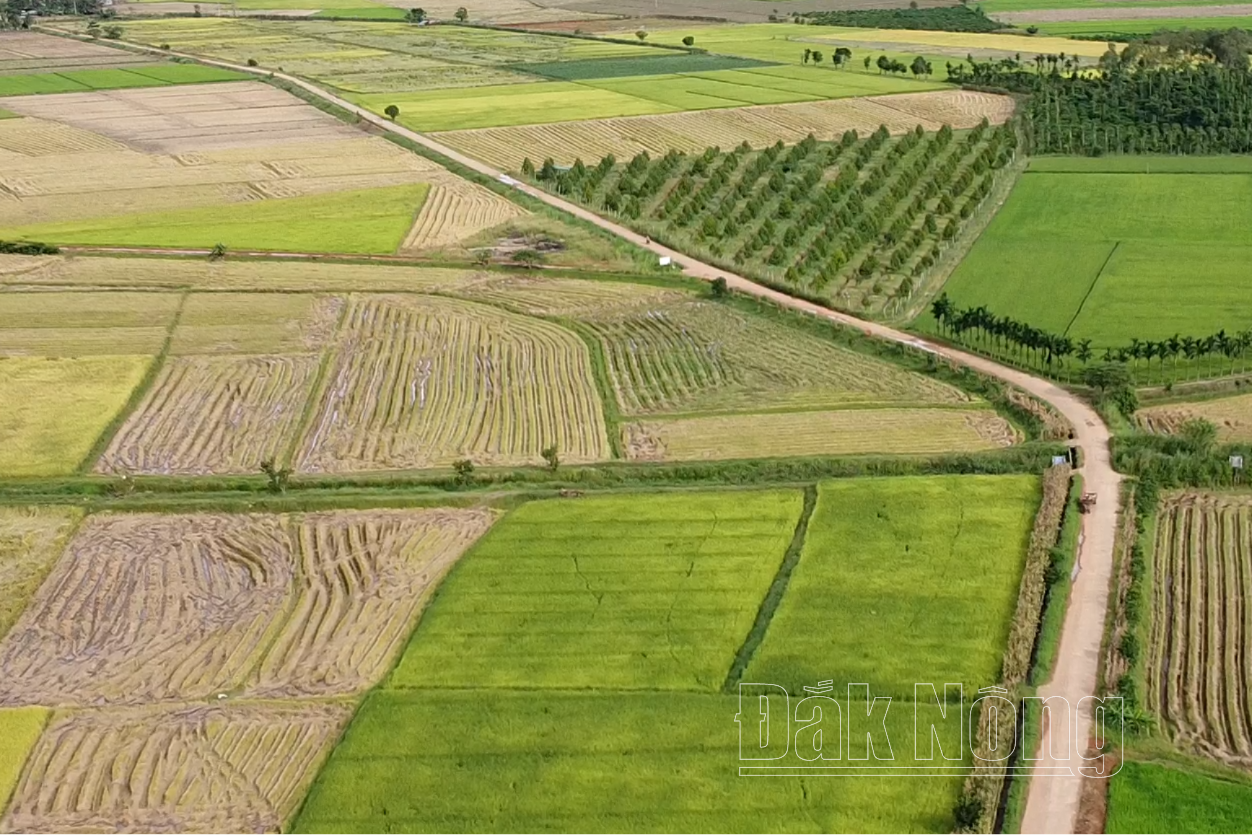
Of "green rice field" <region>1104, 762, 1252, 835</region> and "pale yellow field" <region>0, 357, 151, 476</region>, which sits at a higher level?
"green rice field" <region>1104, 762, 1252, 835</region>

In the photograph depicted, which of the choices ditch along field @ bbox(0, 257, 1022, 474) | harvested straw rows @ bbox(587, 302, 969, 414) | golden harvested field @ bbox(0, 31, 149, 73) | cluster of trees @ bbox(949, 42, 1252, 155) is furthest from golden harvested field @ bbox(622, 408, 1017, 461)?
golden harvested field @ bbox(0, 31, 149, 73)

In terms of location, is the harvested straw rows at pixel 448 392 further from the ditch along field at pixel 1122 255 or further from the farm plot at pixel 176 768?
the ditch along field at pixel 1122 255

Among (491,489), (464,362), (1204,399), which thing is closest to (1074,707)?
(491,489)

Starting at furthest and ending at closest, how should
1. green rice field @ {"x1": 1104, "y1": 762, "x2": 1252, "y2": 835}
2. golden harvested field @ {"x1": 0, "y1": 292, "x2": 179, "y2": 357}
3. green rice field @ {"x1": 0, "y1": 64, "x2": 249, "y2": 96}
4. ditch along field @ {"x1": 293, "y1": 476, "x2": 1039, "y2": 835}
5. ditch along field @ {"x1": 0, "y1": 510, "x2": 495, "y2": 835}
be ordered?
green rice field @ {"x1": 0, "y1": 64, "x2": 249, "y2": 96}, golden harvested field @ {"x1": 0, "y1": 292, "x2": 179, "y2": 357}, ditch along field @ {"x1": 0, "y1": 510, "x2": 495, "y2": 835}, ditch along field @ {"x1": 293, "y1": 476, "x2": 1039, "y2": 835}, green rice field @ {"x1": 1104, "y1": 762, "x2": 1252, "y2": 835}

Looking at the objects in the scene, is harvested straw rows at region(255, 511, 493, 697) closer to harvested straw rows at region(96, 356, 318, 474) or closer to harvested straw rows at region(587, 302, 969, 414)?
harvested straw rows at region(96, 356, 318, 474)

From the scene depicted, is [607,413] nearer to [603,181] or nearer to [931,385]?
[931,385]
